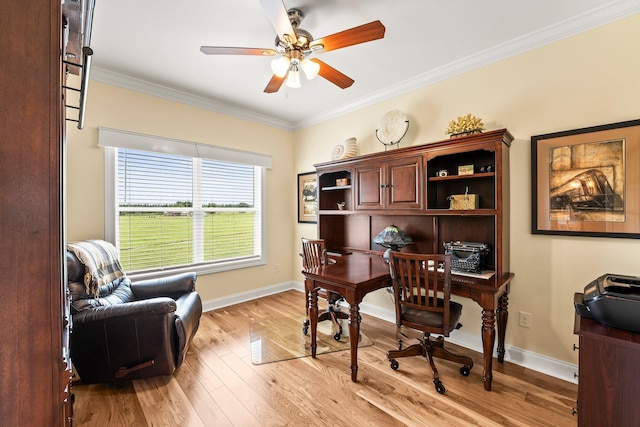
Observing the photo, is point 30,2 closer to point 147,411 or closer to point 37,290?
point 37,290

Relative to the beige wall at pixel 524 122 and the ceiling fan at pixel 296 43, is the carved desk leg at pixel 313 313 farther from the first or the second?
the ceiling fan at pixel 296 43

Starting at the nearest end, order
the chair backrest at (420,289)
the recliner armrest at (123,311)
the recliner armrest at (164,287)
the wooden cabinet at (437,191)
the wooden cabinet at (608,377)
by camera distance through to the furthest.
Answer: the wooden cabinet at (608,377)
the recliner armrest at (123,311)
the chair backrest at (420,289)
the wooden cabinet at (437,191)
the recliner armrest at (164,287)

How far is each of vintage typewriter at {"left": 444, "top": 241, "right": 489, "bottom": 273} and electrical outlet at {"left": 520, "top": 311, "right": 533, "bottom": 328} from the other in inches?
19.8

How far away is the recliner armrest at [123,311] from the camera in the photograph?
1.89 m

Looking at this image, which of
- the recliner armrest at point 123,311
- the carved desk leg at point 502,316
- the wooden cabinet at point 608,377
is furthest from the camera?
the carved desk leg at point 502,316

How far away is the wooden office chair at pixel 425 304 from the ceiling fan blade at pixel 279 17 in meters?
1.70

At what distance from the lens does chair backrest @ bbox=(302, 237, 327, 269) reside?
276 centimetres

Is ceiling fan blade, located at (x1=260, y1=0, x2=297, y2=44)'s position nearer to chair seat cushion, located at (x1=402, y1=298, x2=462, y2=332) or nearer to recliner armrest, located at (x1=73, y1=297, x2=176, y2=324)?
recliner armrest, located at (x1=73, y1=297, x2=176, y2=324)

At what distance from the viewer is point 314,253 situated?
2.82 meters

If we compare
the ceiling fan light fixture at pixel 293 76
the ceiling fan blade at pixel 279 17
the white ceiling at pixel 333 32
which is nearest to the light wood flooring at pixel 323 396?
the ceiling fan light fixture at pixel 293 76

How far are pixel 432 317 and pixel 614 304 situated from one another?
3.48 feet

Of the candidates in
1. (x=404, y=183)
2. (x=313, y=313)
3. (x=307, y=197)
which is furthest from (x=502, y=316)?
(x=307, y=197)

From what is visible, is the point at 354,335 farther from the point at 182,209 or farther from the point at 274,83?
the point at 182,209

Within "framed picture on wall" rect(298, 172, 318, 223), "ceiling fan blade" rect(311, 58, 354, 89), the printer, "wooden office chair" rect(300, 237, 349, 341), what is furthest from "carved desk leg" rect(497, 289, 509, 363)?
"framed picture on wall" rect(298, 172, 318, 223)
